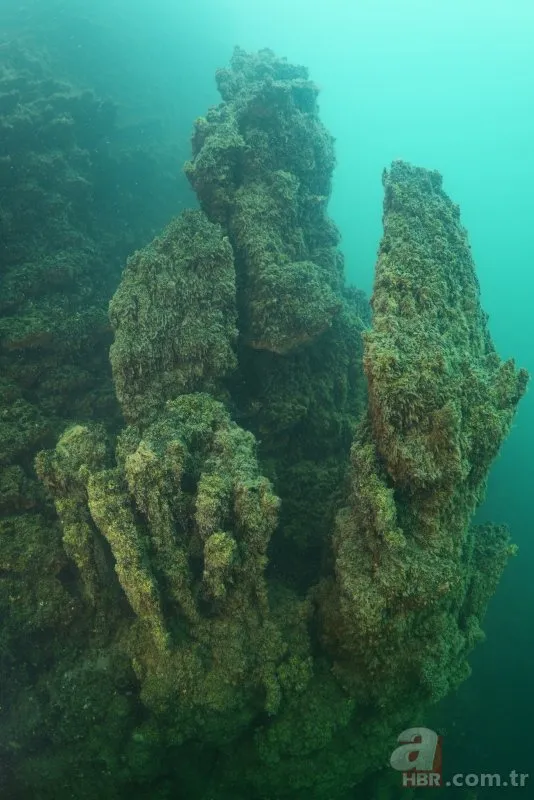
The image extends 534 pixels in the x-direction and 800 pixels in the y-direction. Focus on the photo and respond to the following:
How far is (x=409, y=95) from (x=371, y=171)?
2343 inches

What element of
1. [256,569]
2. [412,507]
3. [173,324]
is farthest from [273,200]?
[256,569]

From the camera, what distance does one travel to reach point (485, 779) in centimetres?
1620

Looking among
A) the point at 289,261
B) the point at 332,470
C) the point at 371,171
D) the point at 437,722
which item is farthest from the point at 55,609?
the point at 371,171

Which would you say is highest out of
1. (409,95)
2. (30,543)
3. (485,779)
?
(409,95)

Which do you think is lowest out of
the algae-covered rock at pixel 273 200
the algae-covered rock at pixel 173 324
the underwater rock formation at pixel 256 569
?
the underwater rock formation at pixel 256 569

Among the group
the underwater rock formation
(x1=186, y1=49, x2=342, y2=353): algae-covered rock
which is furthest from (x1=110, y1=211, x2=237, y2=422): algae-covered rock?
(x1=186, y1=49, x2=342, y2=353): algae-covered rock

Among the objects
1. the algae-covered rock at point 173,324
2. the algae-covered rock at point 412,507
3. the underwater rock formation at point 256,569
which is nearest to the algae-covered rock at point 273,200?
the algae-covered rock at point 173,324

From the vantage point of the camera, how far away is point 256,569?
8.80 metres

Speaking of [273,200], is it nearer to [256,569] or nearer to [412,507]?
[412,507]

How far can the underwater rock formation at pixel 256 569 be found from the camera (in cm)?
816

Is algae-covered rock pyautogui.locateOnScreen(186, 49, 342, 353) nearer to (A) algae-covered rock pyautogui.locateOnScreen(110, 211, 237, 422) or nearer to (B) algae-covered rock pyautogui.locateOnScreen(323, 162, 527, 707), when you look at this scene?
(A) algae-covered rock pyautogui.locateOnScreen(110, 211, 237, 422)

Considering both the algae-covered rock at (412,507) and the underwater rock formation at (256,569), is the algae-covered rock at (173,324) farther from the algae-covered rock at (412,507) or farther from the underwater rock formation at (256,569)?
the algae-covered rock at (412,507)

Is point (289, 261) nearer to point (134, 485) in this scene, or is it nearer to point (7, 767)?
point (134, 485)

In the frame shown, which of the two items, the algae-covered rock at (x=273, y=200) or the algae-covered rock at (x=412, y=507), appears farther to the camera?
the algae-covered rock at (x=273, y=200)
